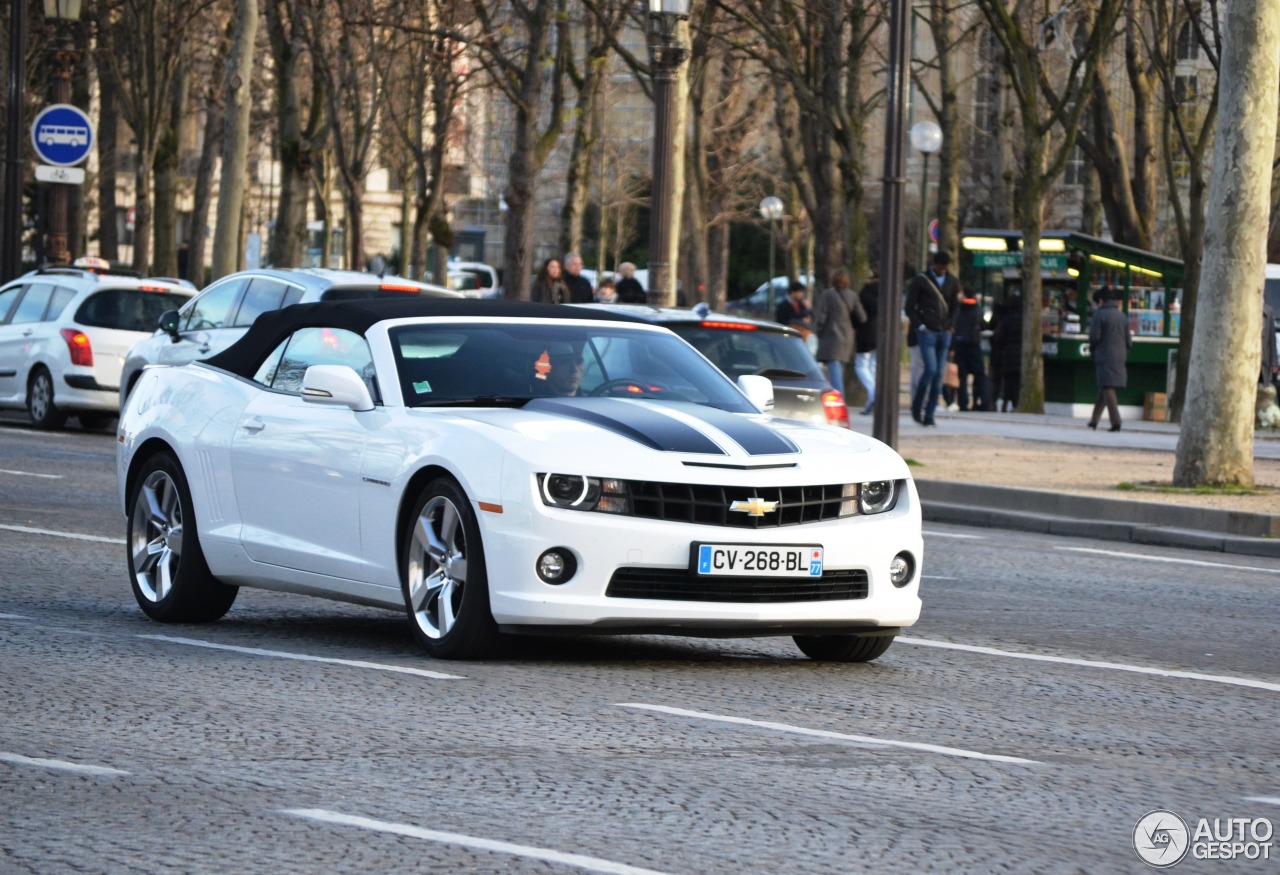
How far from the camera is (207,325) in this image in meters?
21.1

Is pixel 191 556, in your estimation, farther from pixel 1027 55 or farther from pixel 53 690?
pixel 1027 55

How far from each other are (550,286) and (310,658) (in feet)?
62.6

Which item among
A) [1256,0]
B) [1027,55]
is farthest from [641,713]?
[1027,55]

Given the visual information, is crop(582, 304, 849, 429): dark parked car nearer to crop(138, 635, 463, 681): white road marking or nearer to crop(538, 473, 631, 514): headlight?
crop(138, 635, 463, 681): white road marking

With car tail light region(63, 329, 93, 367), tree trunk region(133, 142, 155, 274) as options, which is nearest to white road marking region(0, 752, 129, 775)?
car tail light region(63, 329, 93, 367)

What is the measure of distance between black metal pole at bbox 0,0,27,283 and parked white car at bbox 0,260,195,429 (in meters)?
6.63

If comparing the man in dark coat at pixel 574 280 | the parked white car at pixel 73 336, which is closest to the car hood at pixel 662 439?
the parked white car at pixel 73 336

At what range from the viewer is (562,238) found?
41.3 m

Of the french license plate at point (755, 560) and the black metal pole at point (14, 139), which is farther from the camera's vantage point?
the black metal pole at point (14, 139)

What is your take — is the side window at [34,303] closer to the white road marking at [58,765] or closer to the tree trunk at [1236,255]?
the tree trunk at [1236,255]

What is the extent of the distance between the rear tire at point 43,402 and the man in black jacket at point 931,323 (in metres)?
9.68

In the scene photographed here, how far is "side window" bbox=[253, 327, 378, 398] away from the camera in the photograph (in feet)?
32.2

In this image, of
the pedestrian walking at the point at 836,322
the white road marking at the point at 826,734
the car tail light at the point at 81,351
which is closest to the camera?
the white road marking at the point at 826,734

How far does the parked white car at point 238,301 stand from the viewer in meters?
19.5
